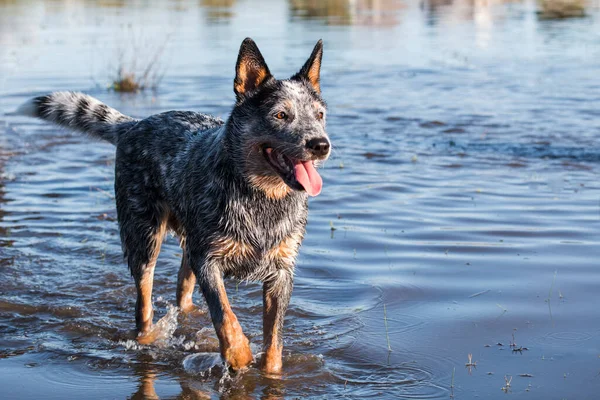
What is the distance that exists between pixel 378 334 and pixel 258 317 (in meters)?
0.99

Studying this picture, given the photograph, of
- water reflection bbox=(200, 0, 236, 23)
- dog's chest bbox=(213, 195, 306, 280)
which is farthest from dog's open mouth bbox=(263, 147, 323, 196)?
water reflection bbox=(200, 0, 236, 23)

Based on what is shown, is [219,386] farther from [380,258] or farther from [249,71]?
[380,258]

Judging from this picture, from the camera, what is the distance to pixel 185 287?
6.12 m

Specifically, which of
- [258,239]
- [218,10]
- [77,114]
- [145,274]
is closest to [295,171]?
[258,239]

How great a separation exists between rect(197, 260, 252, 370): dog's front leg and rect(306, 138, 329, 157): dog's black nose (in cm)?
91

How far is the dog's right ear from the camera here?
481 cm

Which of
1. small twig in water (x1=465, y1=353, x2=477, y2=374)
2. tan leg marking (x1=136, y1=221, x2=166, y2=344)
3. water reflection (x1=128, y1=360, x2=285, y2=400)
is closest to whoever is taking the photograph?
water reflection (x1=128, y1=360, x2=285, y2=400)

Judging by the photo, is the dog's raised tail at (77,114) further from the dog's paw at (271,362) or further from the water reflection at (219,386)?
the dog's paw at (271,362)

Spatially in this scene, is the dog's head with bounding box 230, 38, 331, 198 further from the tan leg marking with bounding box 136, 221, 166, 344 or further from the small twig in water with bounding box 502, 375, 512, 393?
the small twig in water with bounding box 502, 375, 512, 393

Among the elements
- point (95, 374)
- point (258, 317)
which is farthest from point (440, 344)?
point (95, 374)

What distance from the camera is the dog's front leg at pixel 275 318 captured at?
4.95 m

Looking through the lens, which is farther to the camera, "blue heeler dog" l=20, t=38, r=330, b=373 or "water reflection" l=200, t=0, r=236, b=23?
"water reflection" l=200, t=0, r=236, b=23

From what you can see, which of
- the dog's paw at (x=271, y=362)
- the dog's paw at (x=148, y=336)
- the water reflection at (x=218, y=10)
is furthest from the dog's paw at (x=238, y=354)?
the water reflection at (x=218, y=10)

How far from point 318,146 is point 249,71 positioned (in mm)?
745
